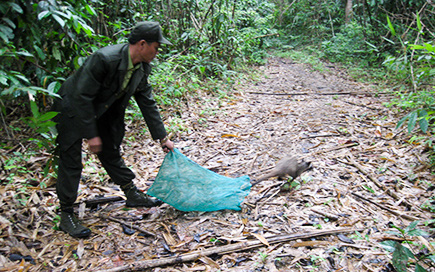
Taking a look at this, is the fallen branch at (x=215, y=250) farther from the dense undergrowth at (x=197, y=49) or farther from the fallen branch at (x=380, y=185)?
the dense undergrowth at (x=197, y=49)

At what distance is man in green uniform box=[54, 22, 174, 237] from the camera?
226cm

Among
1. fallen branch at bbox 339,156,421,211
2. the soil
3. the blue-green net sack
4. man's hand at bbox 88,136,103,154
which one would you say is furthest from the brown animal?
man's hand at bbox 88,136,103,154

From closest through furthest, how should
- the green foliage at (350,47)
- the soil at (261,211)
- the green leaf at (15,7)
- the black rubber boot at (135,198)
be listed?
the green leaf at (15,7), the soil at (261,211), the black rubber boot at (135,198), the green foliage at (350,47)

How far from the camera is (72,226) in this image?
2539 millimetres

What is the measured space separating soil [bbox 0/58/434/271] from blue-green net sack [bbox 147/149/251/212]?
136 mm

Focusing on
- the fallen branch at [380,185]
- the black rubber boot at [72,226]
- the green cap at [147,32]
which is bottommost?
the fallen branch at [380,185]

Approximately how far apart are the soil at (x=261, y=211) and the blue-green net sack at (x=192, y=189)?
5.4 inches

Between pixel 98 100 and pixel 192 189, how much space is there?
1.16m

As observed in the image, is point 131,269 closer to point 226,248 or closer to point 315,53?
point 226,248

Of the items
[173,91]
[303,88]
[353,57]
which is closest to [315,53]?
[353,57]

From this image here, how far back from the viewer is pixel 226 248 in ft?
7.54

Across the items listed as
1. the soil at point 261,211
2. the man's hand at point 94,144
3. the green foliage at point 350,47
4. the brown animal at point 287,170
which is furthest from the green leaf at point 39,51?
the green foliage at point 350,47

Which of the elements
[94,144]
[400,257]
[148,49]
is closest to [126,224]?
[94,144]

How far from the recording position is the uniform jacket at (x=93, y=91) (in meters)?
2.25
